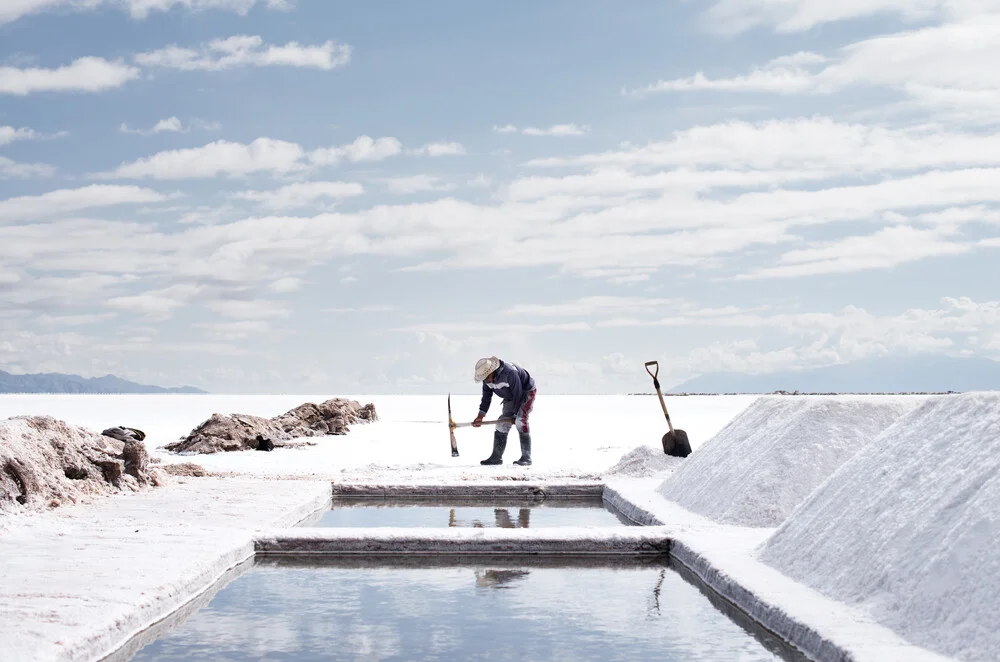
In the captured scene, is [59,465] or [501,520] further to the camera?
[59,465]

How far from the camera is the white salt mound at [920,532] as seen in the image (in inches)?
151

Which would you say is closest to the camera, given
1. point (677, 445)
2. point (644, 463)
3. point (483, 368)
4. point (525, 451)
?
point (644, 463)

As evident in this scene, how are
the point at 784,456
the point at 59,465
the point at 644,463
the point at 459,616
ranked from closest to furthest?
1. the point at 459,616
2. the point at 784,456
3. the point at 59,465
4. the point at 644,463

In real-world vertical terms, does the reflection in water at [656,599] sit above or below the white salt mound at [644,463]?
below

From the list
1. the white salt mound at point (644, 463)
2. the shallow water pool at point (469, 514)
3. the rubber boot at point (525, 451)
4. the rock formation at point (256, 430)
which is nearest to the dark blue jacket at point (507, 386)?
the rubber boot at point (525, 451)

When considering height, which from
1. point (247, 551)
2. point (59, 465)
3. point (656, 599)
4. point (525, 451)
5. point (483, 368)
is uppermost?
point (483, 368)

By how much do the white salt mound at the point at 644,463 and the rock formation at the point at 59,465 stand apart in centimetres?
498

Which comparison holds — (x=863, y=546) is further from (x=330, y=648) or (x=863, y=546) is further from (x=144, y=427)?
(x=144, y=427)

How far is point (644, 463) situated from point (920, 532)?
6921 millimetres

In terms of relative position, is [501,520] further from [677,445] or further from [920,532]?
[920,532]

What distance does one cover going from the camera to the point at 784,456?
7.47 m

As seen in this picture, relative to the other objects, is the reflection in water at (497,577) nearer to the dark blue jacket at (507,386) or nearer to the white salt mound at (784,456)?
the white salt mound at (784,456)

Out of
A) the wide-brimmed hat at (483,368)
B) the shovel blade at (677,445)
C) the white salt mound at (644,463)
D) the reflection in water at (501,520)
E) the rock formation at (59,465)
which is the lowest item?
the reflection in water at (501,520)

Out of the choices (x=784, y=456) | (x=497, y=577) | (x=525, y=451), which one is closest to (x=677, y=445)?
(x=525, y=451)
